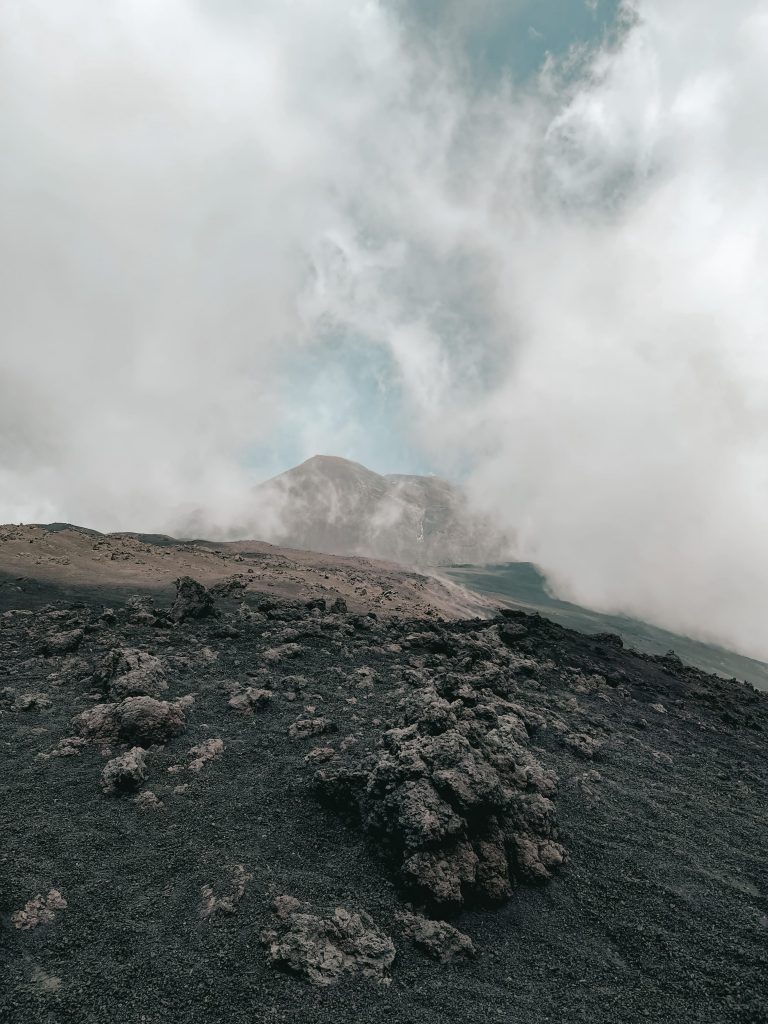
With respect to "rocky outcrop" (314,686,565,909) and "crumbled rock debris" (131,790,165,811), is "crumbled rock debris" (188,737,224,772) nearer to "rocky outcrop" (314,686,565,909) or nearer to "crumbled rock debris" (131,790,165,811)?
"crumbled rock debris" (131,790,165,811)

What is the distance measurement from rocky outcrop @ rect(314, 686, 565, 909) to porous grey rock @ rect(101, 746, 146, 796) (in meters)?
3.96

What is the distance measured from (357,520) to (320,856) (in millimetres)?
159920

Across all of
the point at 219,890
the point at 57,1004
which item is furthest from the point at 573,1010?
the point at 57,1004

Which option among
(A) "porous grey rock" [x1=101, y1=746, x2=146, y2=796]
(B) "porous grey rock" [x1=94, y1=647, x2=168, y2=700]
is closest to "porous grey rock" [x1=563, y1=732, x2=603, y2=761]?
(A) "porous grey rock" [x1=101, y1=746, x2=146, y2=796]

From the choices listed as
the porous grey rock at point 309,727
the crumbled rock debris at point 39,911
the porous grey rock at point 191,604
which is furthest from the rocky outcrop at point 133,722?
the porous grey rock at point 191,604

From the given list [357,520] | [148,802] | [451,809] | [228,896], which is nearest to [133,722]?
[148,802]

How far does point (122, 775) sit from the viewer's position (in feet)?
34.9

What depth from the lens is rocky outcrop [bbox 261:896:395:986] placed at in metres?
6.83

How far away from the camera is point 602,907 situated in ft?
28.4

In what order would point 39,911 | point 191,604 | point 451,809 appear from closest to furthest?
1. point 39,911
2. point 451,809
3. point 191,604

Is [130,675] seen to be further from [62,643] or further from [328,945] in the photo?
[328,945]

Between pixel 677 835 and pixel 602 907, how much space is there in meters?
3.69

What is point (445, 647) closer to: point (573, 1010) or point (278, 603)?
point (278, 603)

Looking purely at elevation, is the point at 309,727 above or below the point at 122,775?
above
